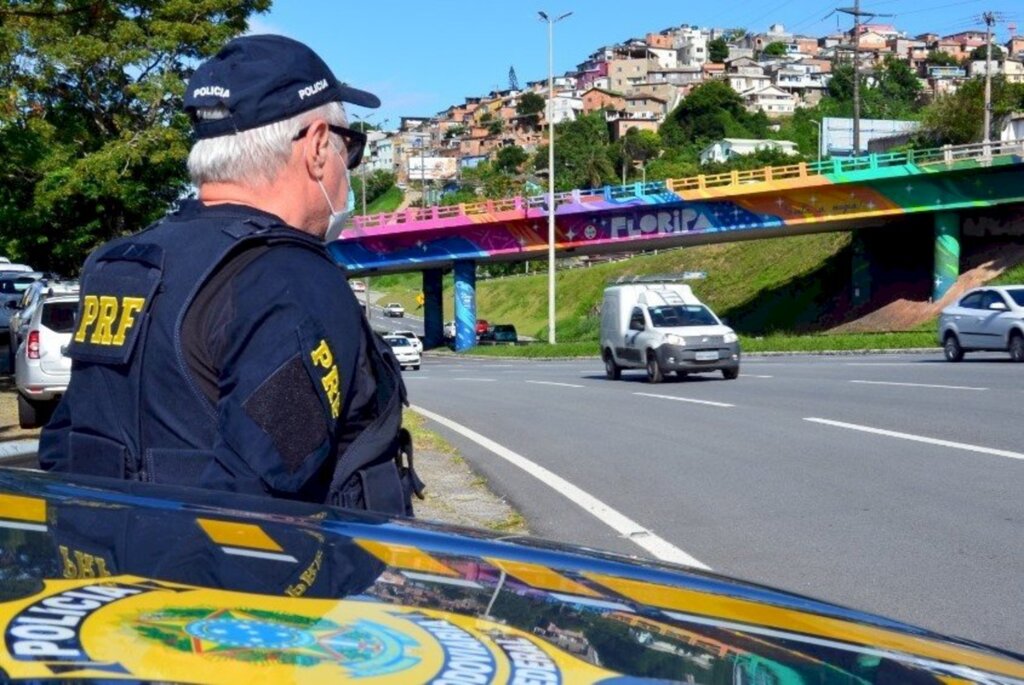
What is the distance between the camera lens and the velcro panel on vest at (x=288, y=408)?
227 cm

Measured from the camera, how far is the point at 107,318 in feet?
8.16

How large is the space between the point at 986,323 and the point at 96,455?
26286 millimetres

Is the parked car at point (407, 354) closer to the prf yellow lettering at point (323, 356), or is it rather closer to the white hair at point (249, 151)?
the white hair at point (249, 151)

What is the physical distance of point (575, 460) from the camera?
43.2 feet

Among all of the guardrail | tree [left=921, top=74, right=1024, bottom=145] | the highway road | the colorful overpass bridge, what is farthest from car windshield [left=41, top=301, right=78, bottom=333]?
tree [left=921, top=74, right=1024, bottom=145]

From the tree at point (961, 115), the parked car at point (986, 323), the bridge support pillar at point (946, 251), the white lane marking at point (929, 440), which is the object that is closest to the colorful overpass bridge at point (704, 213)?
the bridge support pillar at point (946, 251)

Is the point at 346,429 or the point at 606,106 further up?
the point at 606,106

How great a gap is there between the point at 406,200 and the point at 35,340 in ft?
473

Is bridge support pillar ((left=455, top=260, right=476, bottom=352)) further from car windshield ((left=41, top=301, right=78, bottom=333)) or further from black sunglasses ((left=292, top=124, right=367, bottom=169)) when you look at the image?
black sunglasses ((left=292, top=124, right=367, bottom=169))

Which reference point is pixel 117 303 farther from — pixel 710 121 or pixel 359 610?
pixel 710 121

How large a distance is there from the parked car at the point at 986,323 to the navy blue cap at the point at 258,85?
2522 centimetres

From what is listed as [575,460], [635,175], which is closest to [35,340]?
[575,460]

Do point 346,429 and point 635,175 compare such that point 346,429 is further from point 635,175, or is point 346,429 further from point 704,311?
point 635,175

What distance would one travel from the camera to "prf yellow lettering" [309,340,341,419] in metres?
2.31
